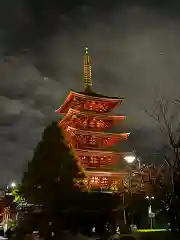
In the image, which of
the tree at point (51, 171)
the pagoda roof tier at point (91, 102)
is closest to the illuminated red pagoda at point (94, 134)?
the pagoda roof tier at point (91, 102)

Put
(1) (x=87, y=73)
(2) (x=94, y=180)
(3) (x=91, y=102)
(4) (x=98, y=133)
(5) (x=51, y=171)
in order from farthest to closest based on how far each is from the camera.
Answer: (1) (x=87, y=73), (3) (x=91, y=102), (4) (x=98, y=133), (2) (x=94, y=180), (5) (x=51, y=171)

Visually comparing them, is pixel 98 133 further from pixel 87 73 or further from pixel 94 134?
pixel 87 73

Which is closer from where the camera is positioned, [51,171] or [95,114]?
[51,171]

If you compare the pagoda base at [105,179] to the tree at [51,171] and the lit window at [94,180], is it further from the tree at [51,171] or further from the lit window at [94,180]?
the tree at [51,171]

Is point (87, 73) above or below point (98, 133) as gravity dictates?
above

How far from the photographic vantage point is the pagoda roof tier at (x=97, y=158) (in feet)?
155

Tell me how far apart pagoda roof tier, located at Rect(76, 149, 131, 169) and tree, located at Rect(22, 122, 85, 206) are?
14441mm

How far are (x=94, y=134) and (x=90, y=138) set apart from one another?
120 centimetres

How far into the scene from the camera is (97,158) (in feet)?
161

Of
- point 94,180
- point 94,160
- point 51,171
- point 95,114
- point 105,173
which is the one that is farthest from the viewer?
point 95,114

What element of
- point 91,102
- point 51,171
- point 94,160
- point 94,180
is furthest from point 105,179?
point 51,171

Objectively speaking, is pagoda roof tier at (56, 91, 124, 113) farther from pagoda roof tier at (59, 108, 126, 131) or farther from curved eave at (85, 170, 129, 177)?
curved eave at (85, 170, 129, 177)

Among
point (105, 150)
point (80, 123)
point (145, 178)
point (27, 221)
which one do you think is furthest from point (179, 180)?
point (80, 123)

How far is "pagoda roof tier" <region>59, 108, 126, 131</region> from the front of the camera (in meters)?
49.7
